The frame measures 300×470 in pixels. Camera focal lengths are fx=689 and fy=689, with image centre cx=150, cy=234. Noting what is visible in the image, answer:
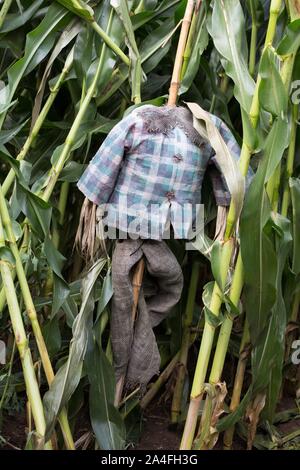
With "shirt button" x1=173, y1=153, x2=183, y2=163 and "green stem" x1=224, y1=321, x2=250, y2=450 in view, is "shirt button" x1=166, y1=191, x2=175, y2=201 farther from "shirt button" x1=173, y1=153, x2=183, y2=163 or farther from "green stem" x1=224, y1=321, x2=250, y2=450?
"green stem" x1=224, y1=321, x2=250, y2=450

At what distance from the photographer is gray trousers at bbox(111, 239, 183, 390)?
1.48 metres

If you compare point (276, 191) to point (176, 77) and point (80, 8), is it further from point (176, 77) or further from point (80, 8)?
point (80, 8)

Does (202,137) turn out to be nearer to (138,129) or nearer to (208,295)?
(138,129)

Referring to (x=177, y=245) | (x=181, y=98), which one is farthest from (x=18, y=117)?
(x=177, y=245)

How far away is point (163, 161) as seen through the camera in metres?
1.43

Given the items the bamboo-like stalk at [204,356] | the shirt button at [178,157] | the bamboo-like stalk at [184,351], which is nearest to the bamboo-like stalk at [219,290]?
the bamboo-like stalk at [204,356]

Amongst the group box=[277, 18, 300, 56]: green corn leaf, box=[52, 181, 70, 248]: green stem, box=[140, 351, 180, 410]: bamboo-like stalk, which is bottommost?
box=[140, 351, 180, 410]: bamboo-like stalk

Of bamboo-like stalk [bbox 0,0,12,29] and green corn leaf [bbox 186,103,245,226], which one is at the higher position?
bamboo-like stalk [bbox 0,0,12,29]

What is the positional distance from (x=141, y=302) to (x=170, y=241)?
0.22m

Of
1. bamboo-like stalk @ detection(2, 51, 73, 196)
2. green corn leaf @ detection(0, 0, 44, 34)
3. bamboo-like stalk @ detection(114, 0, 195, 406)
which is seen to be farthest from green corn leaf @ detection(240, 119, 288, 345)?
green corn leaf @ detection(0, 0, 44, 34)

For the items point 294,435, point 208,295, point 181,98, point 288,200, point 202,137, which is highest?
point 181,98

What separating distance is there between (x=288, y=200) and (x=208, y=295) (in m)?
0.36

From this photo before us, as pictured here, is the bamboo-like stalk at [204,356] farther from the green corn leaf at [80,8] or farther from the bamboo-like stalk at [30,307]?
the green corn leaf at [80,8]

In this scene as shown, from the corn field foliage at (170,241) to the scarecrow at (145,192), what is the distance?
0.20 ft
